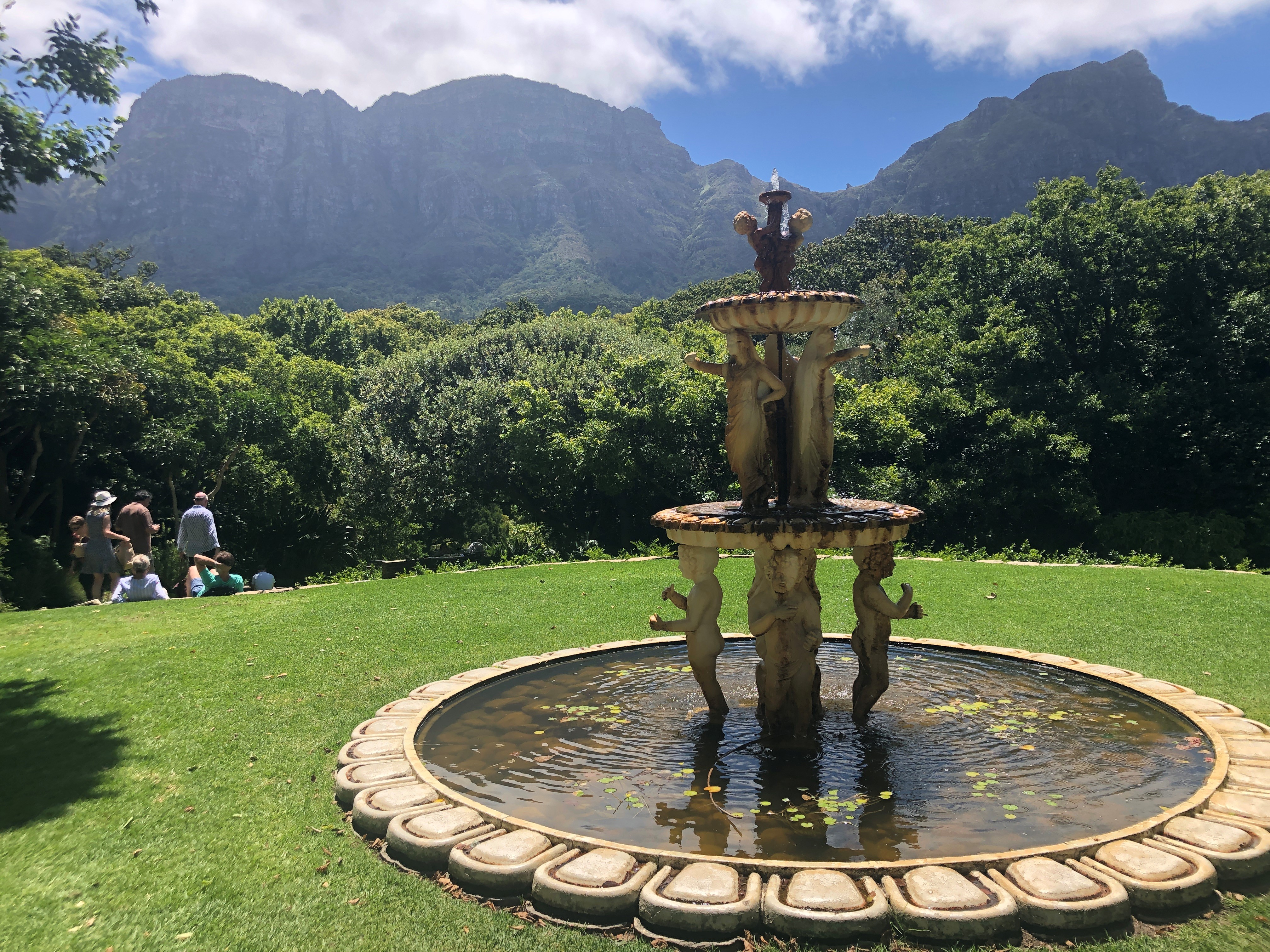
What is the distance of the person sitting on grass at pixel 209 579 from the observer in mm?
12648

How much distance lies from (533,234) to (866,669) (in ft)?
512

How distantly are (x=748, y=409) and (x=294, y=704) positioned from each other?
4.94 meters

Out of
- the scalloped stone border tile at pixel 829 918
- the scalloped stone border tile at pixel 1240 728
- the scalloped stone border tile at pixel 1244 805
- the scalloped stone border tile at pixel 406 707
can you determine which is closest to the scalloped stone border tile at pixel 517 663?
the scalloped stone border tile at pixel 406 707

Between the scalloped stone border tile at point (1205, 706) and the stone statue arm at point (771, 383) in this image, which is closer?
the scalloped stone border tile at point (1205, 706)

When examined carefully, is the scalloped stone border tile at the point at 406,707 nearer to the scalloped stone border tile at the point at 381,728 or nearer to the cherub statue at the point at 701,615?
the scalloped stone border tile at the point at 381,728

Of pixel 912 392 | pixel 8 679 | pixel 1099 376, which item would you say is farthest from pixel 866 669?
pixel 1099 376

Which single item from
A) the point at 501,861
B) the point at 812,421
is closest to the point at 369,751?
the point at 501,861

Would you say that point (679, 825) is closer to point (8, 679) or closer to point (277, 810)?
point (277, 810)

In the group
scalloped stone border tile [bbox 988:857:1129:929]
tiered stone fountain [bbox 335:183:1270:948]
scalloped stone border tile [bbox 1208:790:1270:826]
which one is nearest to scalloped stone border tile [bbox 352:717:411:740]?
tiered stone fountain [bbox 335:183:1270:948]

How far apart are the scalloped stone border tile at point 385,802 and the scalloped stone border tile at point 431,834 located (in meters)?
0.07

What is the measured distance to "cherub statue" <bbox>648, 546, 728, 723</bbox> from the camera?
6.28m

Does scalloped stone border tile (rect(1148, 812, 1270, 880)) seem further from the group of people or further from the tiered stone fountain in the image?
the group of people

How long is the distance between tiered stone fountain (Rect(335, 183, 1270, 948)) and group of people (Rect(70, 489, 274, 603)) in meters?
7.41

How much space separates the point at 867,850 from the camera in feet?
13.9
